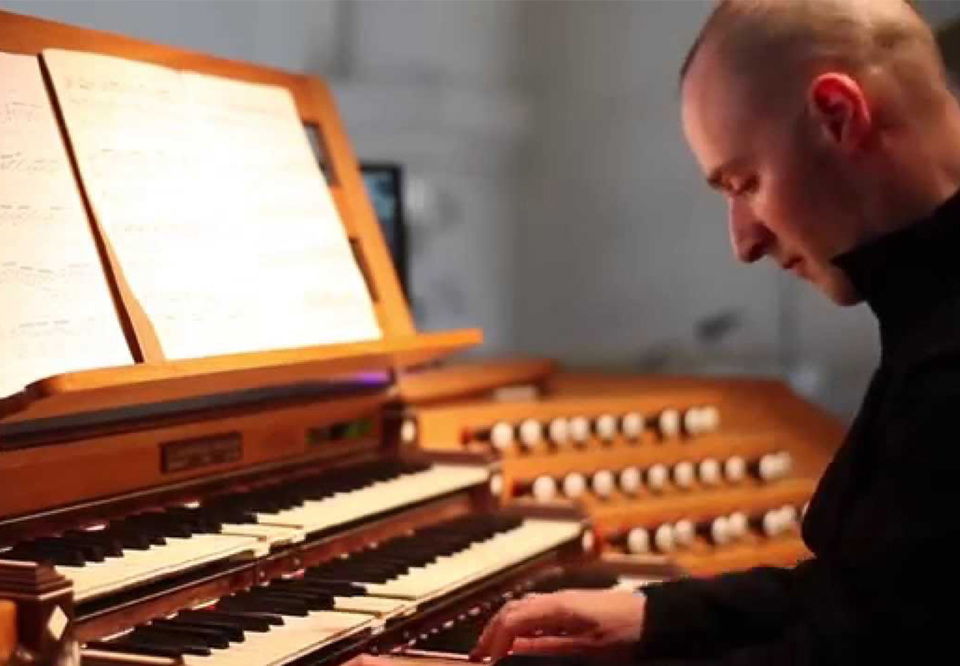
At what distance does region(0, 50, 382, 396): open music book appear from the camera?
1974mm

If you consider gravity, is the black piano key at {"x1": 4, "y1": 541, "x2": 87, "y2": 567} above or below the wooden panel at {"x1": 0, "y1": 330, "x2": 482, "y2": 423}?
below

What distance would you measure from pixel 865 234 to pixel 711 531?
6.44 ft

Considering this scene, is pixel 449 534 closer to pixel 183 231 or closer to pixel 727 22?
pixel 183 231

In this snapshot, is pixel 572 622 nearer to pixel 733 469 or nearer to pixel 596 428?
pixel 596 428

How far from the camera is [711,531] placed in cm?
333

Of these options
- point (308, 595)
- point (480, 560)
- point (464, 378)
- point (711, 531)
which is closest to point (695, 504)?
point (711, 531)

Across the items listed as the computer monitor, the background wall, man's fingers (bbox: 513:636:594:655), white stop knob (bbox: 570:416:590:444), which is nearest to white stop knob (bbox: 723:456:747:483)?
white stop knob (bbox: 570:416:590:444)

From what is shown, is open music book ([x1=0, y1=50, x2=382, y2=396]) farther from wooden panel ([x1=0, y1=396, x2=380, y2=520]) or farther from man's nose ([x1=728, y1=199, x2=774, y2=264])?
man's nose ([x1=728, y1=199, x2=774, y2=264])

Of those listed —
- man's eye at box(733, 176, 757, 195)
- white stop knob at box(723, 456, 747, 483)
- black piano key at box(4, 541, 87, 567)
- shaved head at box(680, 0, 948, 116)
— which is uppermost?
shaved head at box(680, 0, 948, 116)

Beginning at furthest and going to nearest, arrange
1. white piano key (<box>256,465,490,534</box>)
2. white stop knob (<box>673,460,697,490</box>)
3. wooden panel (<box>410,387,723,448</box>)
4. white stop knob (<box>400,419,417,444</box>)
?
white stop knob (<box>673,460,697,490</box>)
wooden panel (<box>410,387,723,448</box>)
white stop knob (<box>400,419,417,444</box>)
white piano key (<box>256,465,490,534</box>)

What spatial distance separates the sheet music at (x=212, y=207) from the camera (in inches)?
85.3

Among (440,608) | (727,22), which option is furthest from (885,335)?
(440,608)

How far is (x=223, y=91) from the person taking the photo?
256 centimetres

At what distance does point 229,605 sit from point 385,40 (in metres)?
2.70
